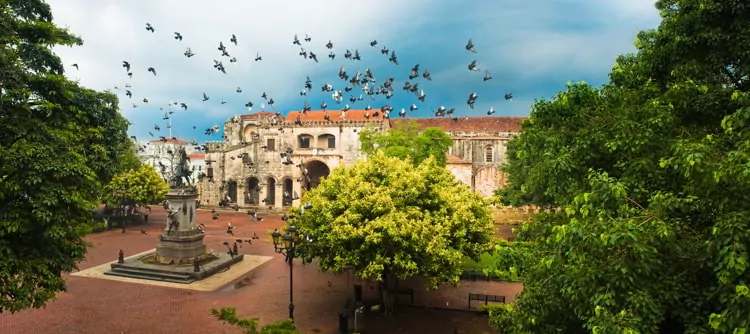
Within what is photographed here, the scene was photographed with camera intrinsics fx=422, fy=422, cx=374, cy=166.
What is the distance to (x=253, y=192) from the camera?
4881cm

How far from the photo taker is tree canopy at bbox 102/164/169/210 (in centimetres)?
3116

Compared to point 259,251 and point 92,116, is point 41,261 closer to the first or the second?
point 92,116

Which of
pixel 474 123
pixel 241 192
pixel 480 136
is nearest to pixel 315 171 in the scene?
pixel 241 192

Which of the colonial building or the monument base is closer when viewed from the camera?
the monument base

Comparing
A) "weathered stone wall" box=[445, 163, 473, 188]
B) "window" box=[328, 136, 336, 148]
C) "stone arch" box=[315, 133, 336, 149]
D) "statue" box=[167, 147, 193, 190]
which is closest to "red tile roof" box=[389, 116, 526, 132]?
"window" box=[328, 136, 336, 148]

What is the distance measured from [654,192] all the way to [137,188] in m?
34.4

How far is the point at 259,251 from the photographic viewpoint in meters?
25.4

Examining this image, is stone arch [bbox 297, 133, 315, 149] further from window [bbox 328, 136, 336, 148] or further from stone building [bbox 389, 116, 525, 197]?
stone building [bbox 389, 116, 525, 197]

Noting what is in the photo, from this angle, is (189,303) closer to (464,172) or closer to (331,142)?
(464,172)

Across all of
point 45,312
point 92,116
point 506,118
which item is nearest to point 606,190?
point 92,116

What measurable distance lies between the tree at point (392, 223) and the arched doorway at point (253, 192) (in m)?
34.8

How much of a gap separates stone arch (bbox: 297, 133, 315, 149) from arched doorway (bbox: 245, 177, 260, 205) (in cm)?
656

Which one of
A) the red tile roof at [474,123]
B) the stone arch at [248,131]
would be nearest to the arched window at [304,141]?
the stone arch at [248,131]

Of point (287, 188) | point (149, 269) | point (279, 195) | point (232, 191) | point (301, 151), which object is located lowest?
point (149, 269)
